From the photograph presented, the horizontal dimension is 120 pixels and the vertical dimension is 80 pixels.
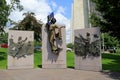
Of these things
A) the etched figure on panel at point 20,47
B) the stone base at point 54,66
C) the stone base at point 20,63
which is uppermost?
the etched figure on panel at point 20,47

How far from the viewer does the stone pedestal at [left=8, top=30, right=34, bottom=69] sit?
18.2 meters

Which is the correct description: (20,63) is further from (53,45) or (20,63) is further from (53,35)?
(53,35)

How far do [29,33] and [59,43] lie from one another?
215cm

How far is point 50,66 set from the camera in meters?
18.8

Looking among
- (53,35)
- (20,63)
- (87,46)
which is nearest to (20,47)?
(20,63)

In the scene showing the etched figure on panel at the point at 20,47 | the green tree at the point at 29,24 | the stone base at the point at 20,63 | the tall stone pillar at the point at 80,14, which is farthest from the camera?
the tall stone pillar at the point at 80,14

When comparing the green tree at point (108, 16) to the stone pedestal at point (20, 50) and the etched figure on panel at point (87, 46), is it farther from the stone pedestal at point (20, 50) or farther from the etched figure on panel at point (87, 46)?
the stone pedestal at point (20, 50)

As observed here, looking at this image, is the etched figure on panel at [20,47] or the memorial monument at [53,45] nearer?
the etched figure on panel at [20,47]

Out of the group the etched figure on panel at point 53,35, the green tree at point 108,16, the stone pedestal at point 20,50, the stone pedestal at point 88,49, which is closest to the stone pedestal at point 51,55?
the etched figure on panel at point 53,35

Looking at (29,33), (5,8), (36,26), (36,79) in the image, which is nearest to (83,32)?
(29,33)

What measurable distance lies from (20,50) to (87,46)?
14.7ft

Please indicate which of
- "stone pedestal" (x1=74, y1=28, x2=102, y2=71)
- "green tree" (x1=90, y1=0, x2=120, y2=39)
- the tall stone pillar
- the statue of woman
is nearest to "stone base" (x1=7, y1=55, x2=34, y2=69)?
the statue of woman

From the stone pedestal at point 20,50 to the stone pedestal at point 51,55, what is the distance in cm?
88

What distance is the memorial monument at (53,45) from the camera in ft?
61.4
